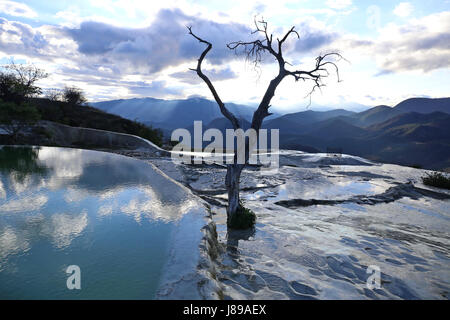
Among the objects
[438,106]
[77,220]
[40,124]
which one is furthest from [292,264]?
[438,106]

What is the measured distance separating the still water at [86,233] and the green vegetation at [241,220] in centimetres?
83

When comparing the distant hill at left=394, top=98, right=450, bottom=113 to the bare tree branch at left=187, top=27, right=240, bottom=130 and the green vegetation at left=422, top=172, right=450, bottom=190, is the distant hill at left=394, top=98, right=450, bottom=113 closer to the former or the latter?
the green vegetation at left=422, top=172, right=450, bottom=190

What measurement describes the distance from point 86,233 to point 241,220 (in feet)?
8.28

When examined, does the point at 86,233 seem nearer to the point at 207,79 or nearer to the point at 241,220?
the point at 241,220

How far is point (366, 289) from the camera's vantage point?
307cm

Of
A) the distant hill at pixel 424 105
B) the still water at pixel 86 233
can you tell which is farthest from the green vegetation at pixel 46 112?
the distant hill at pixel 424 105

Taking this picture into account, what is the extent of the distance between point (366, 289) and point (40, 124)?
18.1 metres

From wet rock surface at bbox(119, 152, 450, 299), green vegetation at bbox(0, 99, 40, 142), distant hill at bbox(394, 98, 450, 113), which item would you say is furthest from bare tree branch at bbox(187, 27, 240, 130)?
distant hill at bbox(394, 98, 450, 113)

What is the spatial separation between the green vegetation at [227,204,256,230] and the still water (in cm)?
83

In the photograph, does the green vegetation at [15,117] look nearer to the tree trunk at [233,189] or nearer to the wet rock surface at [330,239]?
the wet rock surface at [330,239]

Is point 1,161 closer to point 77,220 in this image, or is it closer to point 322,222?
point 77,220

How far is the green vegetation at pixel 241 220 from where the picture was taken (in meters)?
4.86

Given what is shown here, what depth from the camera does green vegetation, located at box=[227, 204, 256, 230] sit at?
4855mm

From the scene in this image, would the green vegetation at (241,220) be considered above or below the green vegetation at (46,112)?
below
